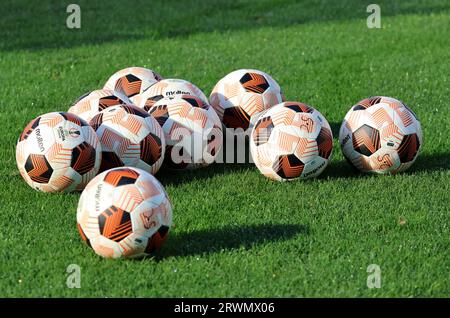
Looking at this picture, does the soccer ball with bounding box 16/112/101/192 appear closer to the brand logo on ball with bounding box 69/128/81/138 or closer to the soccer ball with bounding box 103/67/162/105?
the brand logo on ball with bounding box 69/128/81/138

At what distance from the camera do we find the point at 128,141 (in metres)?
8.08

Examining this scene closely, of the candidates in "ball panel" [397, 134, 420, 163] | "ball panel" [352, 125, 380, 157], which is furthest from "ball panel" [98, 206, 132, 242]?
"ball panel" [397, 134, 420, 163]

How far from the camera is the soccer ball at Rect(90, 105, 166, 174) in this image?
8078mm

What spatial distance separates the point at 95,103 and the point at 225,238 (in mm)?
2458

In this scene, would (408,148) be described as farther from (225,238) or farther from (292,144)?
(225,238)

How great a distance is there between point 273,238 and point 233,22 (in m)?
8.31

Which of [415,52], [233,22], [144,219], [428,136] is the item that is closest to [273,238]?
[144,219]

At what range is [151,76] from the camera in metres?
9.76

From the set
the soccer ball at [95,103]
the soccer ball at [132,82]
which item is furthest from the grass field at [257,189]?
the soccer ball at [132,82]

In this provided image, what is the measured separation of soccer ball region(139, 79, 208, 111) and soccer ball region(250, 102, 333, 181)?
3.52 ft

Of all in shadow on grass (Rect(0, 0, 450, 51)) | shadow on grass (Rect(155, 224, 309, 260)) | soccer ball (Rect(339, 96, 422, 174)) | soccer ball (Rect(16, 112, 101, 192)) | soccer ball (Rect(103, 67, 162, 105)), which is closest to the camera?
shadow on grass (Rect(155, 224, 309, 260))

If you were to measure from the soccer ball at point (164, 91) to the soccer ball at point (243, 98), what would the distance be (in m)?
0.31

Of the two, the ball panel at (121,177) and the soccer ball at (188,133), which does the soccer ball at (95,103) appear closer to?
the soccer ball at (188,133)

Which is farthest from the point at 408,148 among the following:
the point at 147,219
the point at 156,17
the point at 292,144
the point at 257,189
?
the point at 156,17
